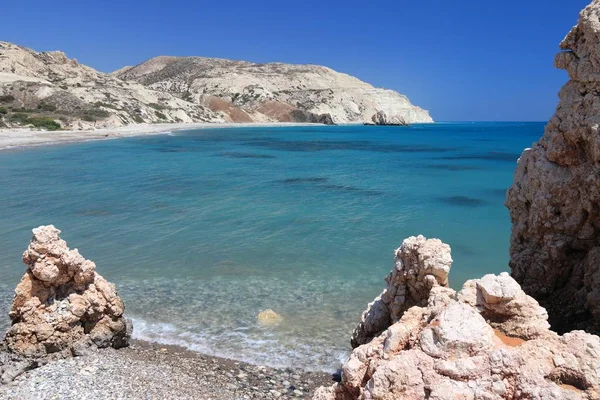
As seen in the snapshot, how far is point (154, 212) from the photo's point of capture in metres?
22.3

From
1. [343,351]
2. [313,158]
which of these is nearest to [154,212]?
[343,351]

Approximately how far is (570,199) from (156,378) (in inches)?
292

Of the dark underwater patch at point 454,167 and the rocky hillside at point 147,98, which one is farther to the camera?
the rocky hillside at point 147,98

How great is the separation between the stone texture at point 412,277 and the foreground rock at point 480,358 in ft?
5.60

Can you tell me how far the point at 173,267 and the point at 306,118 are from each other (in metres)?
155

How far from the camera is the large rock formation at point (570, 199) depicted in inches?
302

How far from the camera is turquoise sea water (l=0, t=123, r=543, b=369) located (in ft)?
35.5

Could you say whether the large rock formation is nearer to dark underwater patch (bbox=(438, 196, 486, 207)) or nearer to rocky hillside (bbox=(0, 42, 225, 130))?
dark underwater patch (bbox=(438, 196, 486, 207))

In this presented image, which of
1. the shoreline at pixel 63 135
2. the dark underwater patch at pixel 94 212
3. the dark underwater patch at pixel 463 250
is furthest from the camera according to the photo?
the shoreline at pixel 63 135

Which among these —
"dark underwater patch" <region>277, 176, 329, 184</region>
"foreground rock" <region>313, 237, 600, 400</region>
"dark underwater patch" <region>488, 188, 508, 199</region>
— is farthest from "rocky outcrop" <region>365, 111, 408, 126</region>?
"foreground rock" <region>313, 237, 600, 400</region>

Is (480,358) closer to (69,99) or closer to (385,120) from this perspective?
(69,99)

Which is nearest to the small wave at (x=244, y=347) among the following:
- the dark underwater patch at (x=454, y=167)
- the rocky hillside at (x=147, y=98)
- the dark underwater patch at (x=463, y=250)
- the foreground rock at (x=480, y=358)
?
the foreground rock at (x=480, y=358)

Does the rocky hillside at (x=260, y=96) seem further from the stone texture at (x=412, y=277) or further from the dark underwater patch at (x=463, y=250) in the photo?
the stone texture at (x=412, y=277)

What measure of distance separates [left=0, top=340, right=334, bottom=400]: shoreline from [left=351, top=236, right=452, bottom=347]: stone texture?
1.71 meters
